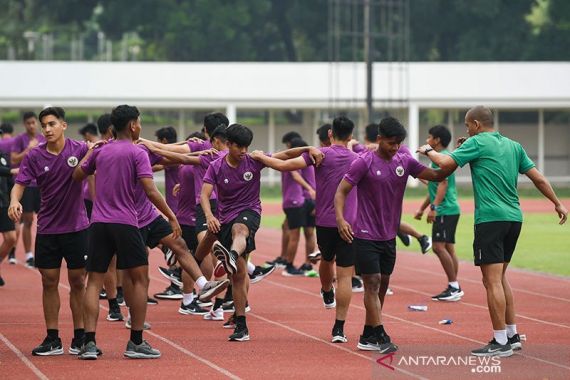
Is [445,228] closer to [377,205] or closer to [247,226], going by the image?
[247,226]

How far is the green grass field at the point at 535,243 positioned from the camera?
19.7 metres

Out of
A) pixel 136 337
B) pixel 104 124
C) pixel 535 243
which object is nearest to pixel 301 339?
pixel 136 337

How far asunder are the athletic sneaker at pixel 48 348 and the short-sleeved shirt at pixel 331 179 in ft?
9.38

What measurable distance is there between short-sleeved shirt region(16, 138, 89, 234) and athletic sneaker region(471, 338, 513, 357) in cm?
351

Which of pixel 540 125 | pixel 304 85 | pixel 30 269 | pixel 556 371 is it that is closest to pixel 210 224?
pixel 556 371

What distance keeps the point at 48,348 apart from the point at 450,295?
6.11 metres

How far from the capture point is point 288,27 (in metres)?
69.5

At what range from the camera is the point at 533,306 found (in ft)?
46.0

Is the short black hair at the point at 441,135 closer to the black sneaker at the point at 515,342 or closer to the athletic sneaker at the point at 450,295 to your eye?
the athletic sneaker at the point at 450,295

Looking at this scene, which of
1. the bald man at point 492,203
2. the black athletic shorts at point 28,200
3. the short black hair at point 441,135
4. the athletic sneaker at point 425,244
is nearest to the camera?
the bald man at point 492,203

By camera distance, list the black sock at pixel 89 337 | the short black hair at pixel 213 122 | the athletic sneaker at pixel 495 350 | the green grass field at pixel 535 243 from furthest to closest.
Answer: the green grass field at pixel 535 243 → the short black hair at pixel 213 122 → the athletic sneaker at pixel 495 350 → the black sock at pixel 89 337

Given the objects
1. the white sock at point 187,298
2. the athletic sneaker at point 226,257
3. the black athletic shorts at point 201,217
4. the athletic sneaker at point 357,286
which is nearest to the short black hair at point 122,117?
the athletic sneaker at point 226,257

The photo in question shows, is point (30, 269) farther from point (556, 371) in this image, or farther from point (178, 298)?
point (556, 371)

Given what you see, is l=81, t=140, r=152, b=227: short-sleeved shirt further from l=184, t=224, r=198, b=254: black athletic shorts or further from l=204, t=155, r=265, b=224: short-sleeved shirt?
l=184, t=224, r=198, b=254: black athletic shorts
